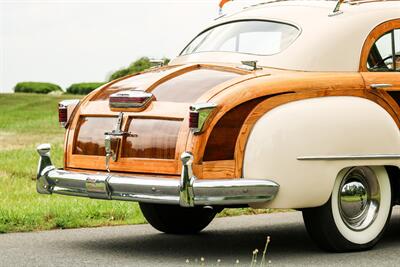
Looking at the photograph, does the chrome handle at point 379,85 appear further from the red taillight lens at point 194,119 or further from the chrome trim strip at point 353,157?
the red taillight lens at point 194,119

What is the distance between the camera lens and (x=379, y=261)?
7164 mm

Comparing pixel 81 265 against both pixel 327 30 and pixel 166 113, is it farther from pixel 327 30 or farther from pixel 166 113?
pixel 327 30

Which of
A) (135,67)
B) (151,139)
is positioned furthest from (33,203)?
(135,67)

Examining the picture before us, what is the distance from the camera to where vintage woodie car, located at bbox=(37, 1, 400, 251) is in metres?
6.93

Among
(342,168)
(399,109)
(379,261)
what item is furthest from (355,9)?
(379,261)

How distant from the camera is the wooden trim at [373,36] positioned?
7746 millimetres

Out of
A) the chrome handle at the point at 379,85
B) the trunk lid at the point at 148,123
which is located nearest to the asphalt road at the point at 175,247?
the trunk lid at the point at 148,123

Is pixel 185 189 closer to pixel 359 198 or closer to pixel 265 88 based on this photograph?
pixel 265 88

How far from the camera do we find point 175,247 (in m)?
7.84

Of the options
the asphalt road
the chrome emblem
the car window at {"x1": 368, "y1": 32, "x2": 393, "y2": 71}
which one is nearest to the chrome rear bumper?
the chrome emblem

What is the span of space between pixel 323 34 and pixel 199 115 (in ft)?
4.69

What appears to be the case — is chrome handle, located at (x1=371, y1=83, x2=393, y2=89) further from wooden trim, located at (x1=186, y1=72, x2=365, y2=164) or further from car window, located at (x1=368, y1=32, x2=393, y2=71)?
car window, located at (x1=368, y1=32, x2=393, y2=71)

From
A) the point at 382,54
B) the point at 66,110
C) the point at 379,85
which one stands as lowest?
the point at 66,110

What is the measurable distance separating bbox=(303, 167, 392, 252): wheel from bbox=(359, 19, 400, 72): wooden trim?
806 millimetres
